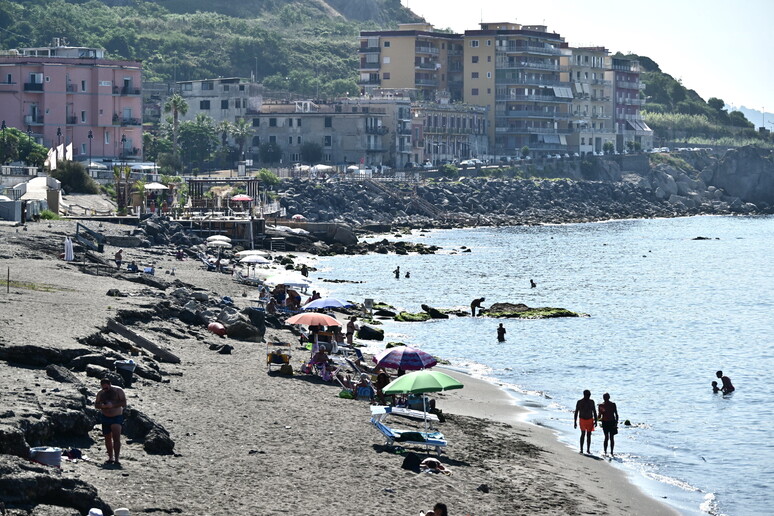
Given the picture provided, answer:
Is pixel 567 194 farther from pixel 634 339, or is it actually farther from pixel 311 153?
pixel 634 339

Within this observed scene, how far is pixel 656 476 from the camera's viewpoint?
25719 millimetres

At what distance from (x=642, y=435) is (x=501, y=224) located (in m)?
93.1


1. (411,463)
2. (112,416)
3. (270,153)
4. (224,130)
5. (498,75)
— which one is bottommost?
(411,463)

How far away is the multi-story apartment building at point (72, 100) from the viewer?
9700 centimetres

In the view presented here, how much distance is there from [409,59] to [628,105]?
43.4 meters

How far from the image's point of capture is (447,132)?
5723 inches

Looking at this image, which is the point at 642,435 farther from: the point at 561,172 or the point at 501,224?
the point at 561,172

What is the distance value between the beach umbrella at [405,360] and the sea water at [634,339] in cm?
339

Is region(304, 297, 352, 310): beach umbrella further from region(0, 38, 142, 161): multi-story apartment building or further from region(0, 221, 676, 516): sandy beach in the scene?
region(0, 38, 142, 161): multi-story apartment building

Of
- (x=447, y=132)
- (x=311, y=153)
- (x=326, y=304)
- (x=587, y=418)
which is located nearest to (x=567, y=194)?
(x=447, y=132)

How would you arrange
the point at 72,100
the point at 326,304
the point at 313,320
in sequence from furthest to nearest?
the point at 72,100 → the point at 326,304 → the point at 313,320

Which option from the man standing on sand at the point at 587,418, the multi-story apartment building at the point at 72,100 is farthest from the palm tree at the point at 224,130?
the man standing on sand at the point at 587,418

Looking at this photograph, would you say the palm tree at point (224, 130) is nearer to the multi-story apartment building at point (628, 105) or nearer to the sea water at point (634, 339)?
the sea water at point (634, 339)

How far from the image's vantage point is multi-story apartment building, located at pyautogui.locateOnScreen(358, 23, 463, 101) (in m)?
152
